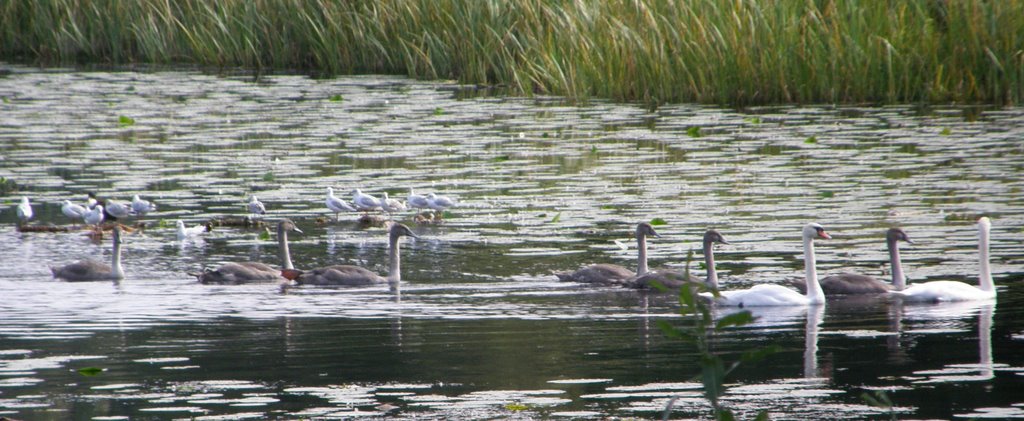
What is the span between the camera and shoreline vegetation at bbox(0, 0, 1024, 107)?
18.5 metres

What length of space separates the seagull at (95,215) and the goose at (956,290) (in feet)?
22.3

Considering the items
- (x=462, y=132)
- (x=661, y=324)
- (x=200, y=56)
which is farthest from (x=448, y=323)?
(x=200, y=56)

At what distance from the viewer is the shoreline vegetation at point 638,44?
1845 centimetres

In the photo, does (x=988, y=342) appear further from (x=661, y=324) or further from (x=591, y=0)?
(x=591, y=0)

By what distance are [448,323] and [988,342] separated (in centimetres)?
301

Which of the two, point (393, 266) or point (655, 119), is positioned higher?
point (655, 119)

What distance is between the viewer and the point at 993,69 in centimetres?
1831

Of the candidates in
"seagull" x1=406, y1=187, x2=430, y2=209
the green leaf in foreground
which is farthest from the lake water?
"seagull" x1=406, y1=187, x2=430, y2=209

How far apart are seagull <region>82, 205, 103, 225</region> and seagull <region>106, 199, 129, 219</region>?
30 cm

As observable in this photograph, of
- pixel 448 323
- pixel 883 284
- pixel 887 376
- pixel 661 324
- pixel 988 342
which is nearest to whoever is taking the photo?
pixel 661 324

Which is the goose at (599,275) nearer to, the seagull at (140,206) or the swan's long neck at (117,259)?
the swan's long neck at (117,259)

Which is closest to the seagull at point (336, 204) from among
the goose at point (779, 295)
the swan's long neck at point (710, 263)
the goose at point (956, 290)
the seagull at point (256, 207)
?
the seagull at point (256, 207)

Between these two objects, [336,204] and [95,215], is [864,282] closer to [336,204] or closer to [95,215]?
[336,204]

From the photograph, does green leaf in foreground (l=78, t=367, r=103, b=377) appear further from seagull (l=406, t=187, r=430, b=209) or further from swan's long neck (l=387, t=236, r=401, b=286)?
seagull (l=406, t=187, r=430, b=209)
